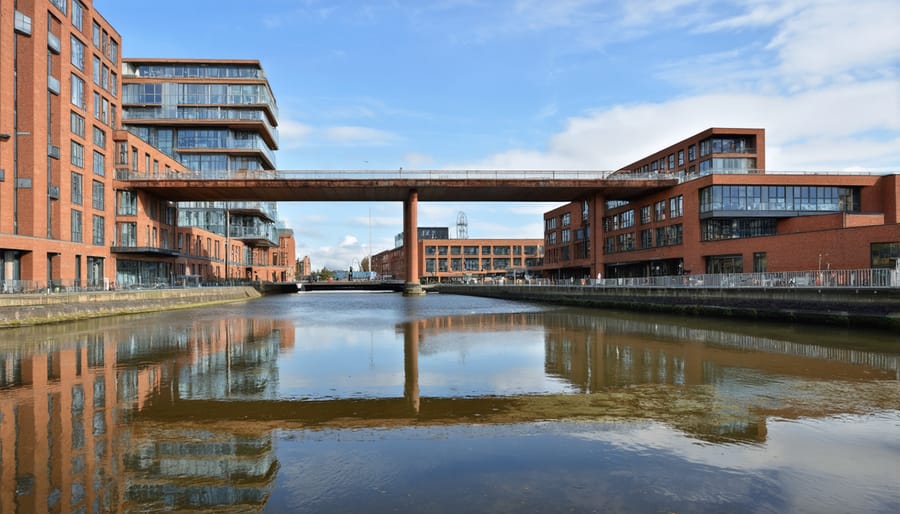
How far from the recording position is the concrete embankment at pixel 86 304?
26.6m

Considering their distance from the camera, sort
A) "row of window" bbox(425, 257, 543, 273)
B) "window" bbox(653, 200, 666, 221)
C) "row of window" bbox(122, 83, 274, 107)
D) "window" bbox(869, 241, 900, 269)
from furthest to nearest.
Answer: "row of window" bbox(425, 257, 543, 273) < "row of window" bbox(122, 83, 274, 107) < "window" bbox(653, 200, 666, 221) < "window" bbox(869, 241, 900, 269)

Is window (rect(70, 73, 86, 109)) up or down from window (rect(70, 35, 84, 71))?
down

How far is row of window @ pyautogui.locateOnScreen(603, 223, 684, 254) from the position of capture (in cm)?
6288

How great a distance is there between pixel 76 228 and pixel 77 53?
15.3m

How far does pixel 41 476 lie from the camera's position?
6.23 metres

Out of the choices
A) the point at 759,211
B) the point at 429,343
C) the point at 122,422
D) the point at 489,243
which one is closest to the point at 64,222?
the point at 429,343

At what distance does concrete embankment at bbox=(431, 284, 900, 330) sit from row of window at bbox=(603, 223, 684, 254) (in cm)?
→ 1932

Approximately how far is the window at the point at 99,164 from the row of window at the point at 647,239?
5826 centimetres

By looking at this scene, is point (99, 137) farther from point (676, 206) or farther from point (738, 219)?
point (738, 219)

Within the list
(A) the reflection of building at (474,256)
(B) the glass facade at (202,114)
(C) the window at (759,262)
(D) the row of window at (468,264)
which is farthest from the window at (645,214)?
(D) the row of window at (468,264)

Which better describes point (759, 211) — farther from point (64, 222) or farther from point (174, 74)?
point (174, 74)

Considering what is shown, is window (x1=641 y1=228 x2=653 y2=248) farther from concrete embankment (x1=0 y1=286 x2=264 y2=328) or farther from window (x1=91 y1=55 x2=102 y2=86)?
window (x1=91 y1=55 x2=102 y2=86)

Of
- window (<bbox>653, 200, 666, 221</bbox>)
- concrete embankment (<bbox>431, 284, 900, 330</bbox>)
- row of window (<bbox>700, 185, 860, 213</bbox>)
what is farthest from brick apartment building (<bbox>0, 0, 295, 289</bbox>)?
window (<bbox>653, 200, 666, 221</bbox>)

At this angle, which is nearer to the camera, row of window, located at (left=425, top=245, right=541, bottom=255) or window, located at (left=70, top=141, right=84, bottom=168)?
window, located at (left=70, top=141, right=84, bottom=168)
